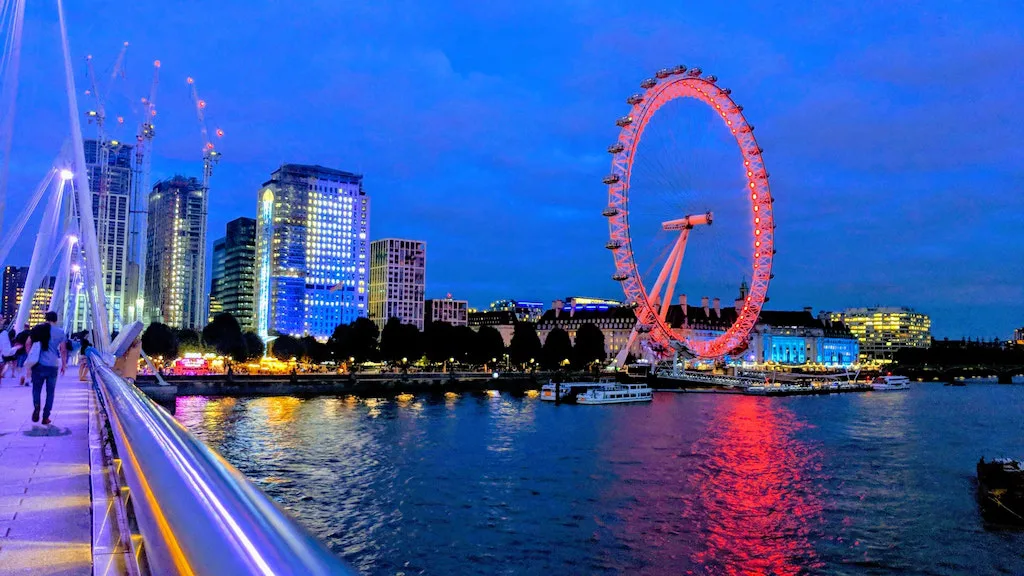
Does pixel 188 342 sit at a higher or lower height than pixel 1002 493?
higher

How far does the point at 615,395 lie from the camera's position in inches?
3039

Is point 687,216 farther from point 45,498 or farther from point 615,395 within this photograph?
point 45,498

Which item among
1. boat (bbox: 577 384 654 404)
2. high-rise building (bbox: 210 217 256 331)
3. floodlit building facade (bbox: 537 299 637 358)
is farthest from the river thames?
high-rise building (bbox: 210 217 256 331)

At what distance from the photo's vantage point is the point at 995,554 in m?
21.7

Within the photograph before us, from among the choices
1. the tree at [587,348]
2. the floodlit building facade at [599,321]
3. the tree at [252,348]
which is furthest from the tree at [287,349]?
the floodlit building facade at [599,321]

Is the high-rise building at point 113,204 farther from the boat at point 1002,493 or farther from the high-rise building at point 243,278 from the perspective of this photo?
the boat at point 1002,493

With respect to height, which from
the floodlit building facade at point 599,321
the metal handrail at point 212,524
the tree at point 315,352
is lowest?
the metal handrail at point 212,524

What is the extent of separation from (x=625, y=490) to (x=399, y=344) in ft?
264

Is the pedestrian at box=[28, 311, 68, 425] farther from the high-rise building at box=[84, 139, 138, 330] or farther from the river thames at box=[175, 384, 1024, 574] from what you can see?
the high-rise building at box=[84, 139, 138, 330]

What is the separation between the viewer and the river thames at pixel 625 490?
835 inches

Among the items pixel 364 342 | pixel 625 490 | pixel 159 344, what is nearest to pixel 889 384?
pixel 364 342

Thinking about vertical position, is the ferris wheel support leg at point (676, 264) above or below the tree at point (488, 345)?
above

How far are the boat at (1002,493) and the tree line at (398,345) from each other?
8497cm

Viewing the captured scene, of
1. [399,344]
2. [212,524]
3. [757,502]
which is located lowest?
[757,502]
